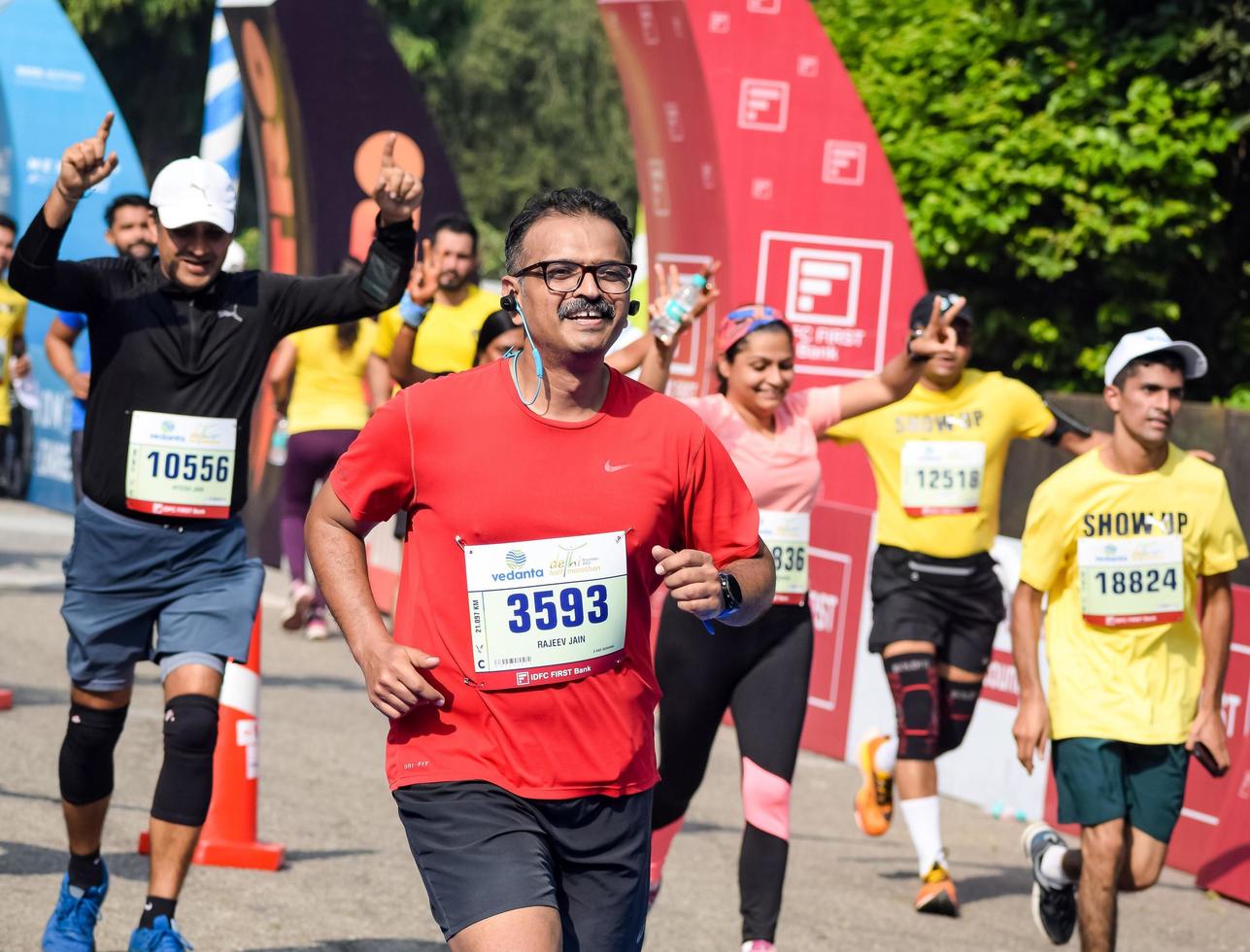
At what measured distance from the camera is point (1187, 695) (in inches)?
241

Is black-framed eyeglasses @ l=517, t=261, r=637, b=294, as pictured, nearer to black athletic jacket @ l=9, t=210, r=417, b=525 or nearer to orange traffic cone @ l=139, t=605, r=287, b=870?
black athletic jacket @ l=9, t=210, r=417, b=525

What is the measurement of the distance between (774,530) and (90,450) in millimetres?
2188

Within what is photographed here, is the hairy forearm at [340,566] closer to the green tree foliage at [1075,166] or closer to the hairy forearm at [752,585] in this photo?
the hairy forearm at [752,585]

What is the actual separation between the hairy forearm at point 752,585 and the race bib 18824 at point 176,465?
2.16 meters

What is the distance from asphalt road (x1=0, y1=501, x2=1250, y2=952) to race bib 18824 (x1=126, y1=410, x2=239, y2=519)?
51.0 inches

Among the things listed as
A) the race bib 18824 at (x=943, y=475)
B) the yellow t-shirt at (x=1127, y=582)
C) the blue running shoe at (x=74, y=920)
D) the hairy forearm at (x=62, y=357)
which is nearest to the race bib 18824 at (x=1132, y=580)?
the yellow t-shirt at (x=1127, y=582)

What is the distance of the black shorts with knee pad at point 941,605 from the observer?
26.0 feet

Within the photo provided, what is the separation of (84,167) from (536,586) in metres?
2.19

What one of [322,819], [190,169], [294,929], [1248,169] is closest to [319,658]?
[322,819]

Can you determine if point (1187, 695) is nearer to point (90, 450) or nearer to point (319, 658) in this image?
point (90, 450)

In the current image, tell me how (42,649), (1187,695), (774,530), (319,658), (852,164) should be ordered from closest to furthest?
(1187,695)
(774,530)
(42,649)
(319,658)
(852,164)

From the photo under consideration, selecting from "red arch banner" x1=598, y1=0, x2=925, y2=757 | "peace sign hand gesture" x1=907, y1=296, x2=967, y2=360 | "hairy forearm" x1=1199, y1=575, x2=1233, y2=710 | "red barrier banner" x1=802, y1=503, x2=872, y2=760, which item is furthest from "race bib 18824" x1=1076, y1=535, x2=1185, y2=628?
"red arch banner" x1=598, y1=0, x2=925, y2=757

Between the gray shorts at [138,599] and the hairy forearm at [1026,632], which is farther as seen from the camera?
the hairy forearm at [1026,632]

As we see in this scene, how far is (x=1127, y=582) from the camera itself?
19.8 feet
